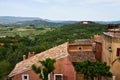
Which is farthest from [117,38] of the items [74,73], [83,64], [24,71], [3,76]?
[3,76]

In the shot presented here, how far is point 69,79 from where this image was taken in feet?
98.7

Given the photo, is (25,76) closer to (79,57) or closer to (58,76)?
(58,76)

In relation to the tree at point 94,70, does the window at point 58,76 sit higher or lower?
lower

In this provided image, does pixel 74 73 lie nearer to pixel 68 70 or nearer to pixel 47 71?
pixel 68 70

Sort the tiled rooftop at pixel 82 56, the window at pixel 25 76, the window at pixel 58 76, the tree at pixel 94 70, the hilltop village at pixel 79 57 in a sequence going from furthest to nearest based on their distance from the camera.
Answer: the tiled rooftop at pixel 82 56 → the window at pixel 25 76 → the window at pixel 58 76 → the hilltop village at pixel 79 57 → the tree at pixel 94 70

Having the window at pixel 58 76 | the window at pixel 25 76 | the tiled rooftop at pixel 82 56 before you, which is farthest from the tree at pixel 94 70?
the window at pixel 25 76

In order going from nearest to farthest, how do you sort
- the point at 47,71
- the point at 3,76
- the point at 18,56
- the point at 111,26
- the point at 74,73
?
the point at 47,71
the point at 74,73
the point at 111,26
the point at 3,76
the point at 18,56

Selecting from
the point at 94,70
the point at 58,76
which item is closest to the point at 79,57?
the point at 58,76

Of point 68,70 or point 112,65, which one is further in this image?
point 68,70

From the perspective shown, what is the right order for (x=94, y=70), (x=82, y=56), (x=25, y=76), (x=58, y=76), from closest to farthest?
1. (x=94, y=70)
2. (x=58, y=76)
3. (x=25, y=76)
4. (x=82, y=56)

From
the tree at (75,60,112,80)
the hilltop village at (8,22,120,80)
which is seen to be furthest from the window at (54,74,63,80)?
the tree at (75,60,112,80)

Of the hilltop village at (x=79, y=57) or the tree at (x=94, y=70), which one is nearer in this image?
the tree at (x=94, y=70)

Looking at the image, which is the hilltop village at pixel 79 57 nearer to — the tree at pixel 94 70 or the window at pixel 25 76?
the window at pixel 25 76

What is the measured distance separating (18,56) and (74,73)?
31821mm
